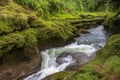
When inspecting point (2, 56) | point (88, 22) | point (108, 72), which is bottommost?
point (88, 22)

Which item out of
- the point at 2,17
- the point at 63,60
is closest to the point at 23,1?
the point at 2,17

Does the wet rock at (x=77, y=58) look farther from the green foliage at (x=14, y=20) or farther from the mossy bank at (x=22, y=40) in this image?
the green foliage at (x=14, y=20)

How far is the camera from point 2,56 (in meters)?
17.4

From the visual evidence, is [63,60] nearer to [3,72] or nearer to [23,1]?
[3,72]

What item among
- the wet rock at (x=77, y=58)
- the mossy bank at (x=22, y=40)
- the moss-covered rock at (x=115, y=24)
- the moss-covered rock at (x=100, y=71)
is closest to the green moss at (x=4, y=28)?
the mossy bank at (x=22, y=40)

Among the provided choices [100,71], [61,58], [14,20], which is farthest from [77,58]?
[100,71]

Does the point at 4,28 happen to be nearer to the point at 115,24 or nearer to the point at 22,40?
the point at 22,40

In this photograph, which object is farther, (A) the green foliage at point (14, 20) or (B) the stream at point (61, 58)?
(A) the green foliage at point (14, 20)

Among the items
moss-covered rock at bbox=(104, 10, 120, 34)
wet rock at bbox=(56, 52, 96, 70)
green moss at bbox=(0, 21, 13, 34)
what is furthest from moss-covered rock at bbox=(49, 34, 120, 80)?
moss-covered rock at bbox=(104, 10, 120, 34)

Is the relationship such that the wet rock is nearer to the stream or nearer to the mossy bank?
the stream

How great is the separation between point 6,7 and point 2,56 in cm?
919

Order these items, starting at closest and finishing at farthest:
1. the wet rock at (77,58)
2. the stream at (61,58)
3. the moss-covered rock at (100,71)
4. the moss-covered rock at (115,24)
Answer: the moss-covered rock at (100,71), the stream at (61,58), the wet rock at (77,58), the moss-covered rock at (115,24)

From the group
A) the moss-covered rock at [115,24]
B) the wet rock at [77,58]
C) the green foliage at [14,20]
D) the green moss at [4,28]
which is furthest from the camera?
the moss-covered rock at [115,24]

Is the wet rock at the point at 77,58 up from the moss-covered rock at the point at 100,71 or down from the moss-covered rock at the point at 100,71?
down
